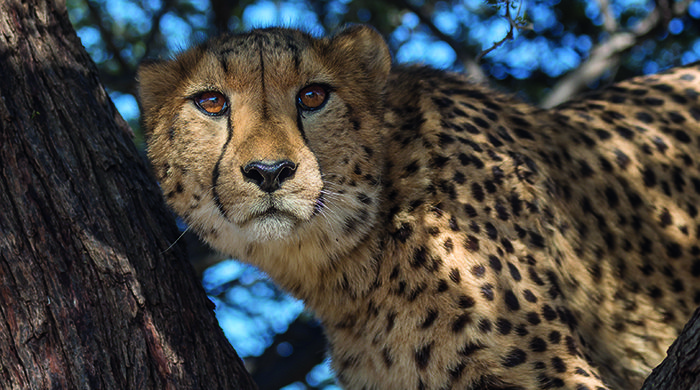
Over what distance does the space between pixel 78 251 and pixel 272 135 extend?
0.76 m

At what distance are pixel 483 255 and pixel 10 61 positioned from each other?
6.02ft

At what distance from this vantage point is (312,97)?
2.88 metres

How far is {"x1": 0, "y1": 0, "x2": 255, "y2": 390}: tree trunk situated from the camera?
2.38m

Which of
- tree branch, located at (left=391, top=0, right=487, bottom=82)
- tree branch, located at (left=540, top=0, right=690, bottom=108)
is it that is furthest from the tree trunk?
tree branch, located at (left=540, top=0, right=690, bottom=108)

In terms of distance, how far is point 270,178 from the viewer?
8.12 feet

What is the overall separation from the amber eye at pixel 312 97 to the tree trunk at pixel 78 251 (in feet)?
2.32

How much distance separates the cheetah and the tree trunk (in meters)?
0.26

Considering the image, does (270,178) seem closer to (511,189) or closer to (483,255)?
(483,255)

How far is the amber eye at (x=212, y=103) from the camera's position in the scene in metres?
2.85

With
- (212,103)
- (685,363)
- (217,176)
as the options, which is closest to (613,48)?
(212,103)

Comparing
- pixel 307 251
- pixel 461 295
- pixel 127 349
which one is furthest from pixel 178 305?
pixel 461 295

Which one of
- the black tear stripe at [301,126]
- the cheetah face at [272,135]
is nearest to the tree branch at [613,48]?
the cheetah face at [272,135]

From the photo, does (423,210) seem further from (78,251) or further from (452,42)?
(452,42)

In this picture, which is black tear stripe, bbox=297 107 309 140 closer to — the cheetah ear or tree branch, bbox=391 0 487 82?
the cheetah ear
